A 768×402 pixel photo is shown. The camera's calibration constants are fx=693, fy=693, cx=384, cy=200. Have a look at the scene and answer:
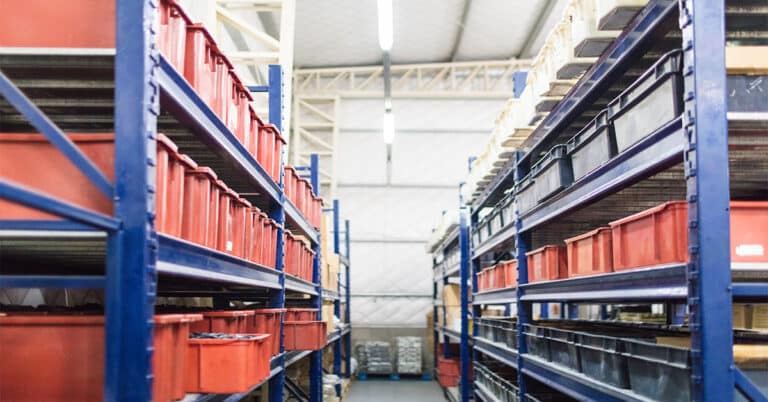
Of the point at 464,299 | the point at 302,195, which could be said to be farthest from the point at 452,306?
the point at 302,195

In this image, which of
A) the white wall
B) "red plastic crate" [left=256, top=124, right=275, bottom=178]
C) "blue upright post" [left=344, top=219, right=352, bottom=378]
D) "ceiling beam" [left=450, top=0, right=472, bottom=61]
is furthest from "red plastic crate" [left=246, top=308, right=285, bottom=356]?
the white wall

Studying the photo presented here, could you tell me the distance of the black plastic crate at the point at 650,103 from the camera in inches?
117

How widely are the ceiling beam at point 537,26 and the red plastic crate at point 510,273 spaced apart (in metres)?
7.46

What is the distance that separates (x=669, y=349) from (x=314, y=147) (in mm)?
14047

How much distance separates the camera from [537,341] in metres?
5.55

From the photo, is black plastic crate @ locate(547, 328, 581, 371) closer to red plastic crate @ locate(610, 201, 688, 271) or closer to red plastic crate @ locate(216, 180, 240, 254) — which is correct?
red plastic crate @ locate(610, 201, 688, 271)

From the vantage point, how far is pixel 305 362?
385 inches

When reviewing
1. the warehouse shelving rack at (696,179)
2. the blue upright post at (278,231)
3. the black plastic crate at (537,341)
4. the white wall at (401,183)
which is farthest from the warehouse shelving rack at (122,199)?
the white wall at (401,183)

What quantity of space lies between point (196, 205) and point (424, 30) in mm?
11989

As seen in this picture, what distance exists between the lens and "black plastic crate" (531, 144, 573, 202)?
4551 millimetres

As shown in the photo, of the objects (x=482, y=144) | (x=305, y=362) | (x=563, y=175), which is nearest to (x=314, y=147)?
(x=482, y=144)

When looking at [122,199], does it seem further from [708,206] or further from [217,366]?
[708,206]

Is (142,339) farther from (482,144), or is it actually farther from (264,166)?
(482,144)

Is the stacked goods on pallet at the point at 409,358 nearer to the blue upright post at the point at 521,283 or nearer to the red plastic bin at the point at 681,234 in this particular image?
the blue upright post at the point at 521,283
